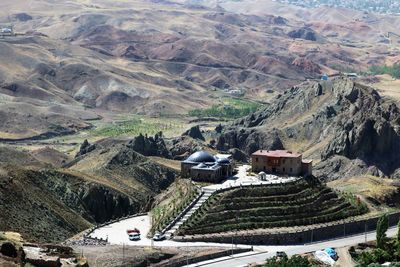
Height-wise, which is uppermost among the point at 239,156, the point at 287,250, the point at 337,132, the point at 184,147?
the point at 287,250

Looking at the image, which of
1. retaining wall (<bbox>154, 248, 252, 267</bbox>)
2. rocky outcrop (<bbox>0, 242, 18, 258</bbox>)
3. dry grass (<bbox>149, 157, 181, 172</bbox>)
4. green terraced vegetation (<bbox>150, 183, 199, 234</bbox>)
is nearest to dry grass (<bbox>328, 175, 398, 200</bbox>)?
green terraced vegetation (<bbox>150, 183, 199, 234</bbox>)

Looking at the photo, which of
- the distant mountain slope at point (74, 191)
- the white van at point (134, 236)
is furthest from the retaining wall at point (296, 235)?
the distant mountain slope at point (74, 191)

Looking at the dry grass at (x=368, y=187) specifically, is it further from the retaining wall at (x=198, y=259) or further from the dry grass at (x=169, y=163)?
the retaining wall at (x=198, y=259)

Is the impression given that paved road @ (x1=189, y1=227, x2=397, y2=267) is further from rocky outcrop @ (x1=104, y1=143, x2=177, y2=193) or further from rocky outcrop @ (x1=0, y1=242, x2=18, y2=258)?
rocky outcrop @ (x1=104, y1=143, x2=177, y2=193)


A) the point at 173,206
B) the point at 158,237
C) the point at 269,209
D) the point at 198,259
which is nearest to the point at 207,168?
the point at 173,206

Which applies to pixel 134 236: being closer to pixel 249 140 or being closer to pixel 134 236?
pixel 134 236

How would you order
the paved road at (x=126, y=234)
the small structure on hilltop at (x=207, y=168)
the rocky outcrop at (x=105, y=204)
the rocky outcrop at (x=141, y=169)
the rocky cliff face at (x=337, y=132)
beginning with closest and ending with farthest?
the paved road at (x=126, y=234)
the small structure on hilltop at (x=207, y=168)
the rocky outcrop at (x=105, y=204)
the rocky outcrop at (x=141, y=169)
the rocky cliff face at (x=337, y=132)
